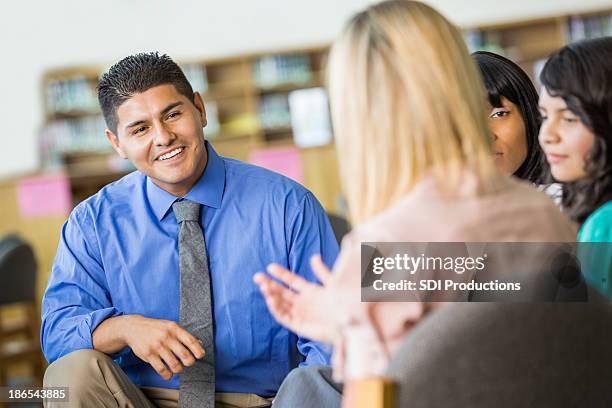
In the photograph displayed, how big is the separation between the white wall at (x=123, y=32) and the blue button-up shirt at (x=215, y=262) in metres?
5.80

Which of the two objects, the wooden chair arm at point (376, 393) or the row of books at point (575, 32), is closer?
the wooden chair arm at point (376, 393)

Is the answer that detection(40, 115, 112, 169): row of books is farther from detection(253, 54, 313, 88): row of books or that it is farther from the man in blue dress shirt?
the man in blue dress shirt

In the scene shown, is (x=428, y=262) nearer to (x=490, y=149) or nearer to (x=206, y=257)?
(x=490, y=149)

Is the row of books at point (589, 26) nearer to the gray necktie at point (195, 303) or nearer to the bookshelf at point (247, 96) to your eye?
the bookshelf at point (247, 96)

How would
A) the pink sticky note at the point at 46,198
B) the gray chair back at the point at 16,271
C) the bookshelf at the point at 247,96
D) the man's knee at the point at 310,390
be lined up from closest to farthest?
1. the man's knee at the point at 310,390
2. the gray chair back at the point at 16,271
3. the pink sticky note at the point at 46,198
4. the bookshelf at the point at 247,96

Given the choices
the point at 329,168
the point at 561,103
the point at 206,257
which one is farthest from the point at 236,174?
the point at 329,168

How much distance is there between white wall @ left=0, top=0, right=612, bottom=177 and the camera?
25.1ft

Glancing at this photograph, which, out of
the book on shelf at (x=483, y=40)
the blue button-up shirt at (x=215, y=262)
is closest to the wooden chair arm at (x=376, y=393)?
the blue button-up shirt at (x=215, y=262)

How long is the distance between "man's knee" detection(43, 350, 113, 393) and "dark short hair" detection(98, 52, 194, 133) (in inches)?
23.5

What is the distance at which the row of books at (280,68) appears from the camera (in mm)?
7465

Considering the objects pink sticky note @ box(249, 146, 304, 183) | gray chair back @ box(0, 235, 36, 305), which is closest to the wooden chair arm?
gray chair back @ box(0, 235, 36, 305)

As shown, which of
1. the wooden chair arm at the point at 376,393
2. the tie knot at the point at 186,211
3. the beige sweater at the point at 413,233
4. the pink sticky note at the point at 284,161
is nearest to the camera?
the wooden chair arm at the point at 376,393

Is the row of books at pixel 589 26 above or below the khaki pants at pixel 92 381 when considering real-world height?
above

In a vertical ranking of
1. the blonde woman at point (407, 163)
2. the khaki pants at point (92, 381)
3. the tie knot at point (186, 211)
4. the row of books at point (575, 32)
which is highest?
the row of books at point (575, 32)
